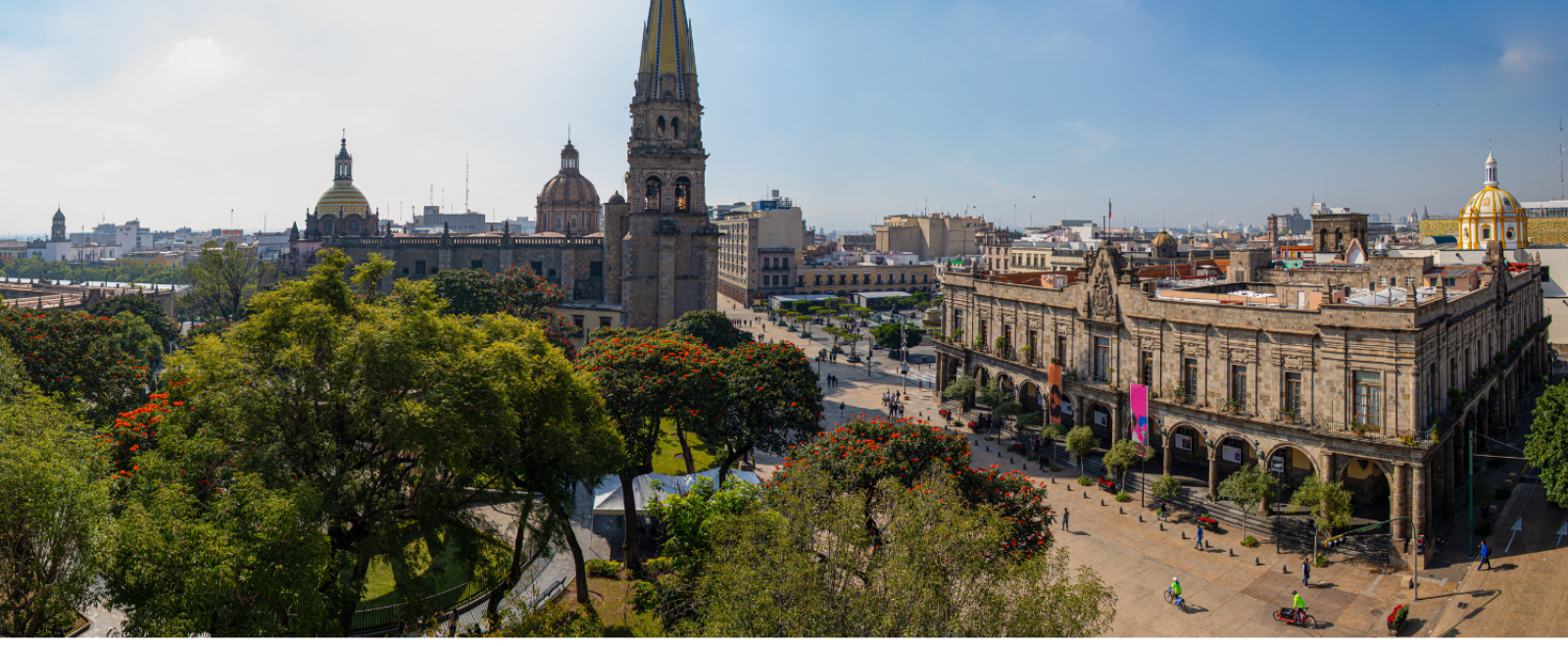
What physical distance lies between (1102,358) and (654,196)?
3796 cm

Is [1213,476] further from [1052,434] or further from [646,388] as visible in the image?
[646,388]

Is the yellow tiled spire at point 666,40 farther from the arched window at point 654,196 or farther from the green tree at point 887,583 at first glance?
the green tree at point 887,583

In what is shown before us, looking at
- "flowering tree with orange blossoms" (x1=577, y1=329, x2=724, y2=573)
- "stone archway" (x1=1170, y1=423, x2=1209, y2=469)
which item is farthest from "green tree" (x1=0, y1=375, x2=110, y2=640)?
"stone archway" (x1=1170, y1=423, x2=1209, y2=469)

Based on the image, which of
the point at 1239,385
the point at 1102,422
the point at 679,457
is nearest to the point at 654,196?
the point at 679,457

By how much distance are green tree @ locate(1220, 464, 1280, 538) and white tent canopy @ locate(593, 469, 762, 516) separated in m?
19.2

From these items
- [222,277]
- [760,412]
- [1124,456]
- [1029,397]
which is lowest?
[1124,456]

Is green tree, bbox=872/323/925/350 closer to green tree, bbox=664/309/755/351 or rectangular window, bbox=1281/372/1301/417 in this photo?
green tree, bbox=664/309/755/351

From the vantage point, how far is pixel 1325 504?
107 ft

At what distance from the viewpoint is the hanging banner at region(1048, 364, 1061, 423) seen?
47.2 meters

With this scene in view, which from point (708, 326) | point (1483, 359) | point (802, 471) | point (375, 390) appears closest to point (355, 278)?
point (375, 390)

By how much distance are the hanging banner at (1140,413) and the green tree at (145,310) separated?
6671cm

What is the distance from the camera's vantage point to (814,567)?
1716 cm

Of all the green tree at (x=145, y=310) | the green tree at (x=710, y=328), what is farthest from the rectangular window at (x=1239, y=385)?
the green tree at (x=145, y=310)

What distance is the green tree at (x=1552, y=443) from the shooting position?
1211 inches
